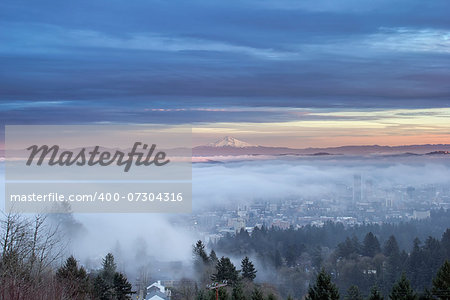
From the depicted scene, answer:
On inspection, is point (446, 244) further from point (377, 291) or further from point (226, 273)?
point (377, 291)

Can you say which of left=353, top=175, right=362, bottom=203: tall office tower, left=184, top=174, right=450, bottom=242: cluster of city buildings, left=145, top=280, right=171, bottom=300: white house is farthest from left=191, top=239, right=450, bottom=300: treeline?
left=353, top=175, right=362, bottom=203: tall office tower

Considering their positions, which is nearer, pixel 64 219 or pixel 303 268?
pixel 303 268

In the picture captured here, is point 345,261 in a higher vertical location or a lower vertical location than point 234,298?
lower

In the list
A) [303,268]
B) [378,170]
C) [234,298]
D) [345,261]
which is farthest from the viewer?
[378,170]

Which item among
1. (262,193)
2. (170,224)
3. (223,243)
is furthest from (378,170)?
(223,243)

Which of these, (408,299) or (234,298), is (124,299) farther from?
(408,299)

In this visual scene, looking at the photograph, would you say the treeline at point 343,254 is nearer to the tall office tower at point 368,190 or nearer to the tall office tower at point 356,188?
the tall office tower at point 368,190

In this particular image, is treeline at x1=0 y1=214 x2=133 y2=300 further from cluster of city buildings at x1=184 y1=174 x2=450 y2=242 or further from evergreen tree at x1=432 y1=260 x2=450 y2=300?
cluster of city buildings at x1=184 y1=174 x2=450 y2=242

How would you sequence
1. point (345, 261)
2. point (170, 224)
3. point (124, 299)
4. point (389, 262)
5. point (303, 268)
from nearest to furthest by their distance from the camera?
point (124, 299) → point (389, 262) → point (345, 261) → point (303, 268) → point (170, 224)
